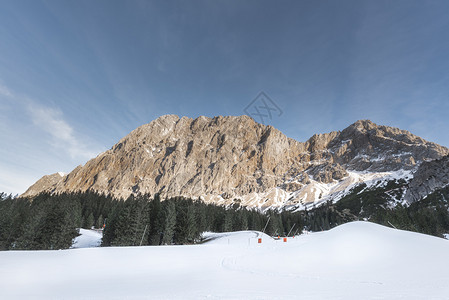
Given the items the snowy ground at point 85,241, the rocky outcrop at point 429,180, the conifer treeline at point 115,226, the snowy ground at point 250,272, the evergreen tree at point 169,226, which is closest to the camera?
the snowy ground at point 250,272

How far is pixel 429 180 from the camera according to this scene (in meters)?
133

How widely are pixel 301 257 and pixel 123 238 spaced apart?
36.6 m

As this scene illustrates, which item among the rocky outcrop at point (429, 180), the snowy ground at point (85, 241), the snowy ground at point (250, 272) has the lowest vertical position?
the snowy ground at point (85, 241)

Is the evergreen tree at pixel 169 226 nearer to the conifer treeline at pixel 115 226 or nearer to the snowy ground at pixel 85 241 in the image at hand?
the conifer treeline at pixel 115 226

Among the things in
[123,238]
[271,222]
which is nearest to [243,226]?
[271,222]

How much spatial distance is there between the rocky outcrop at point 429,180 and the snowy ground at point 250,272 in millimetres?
162115

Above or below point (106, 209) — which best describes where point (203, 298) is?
below

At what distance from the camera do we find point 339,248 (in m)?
14.3

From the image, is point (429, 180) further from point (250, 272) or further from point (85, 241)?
point (85, 241)

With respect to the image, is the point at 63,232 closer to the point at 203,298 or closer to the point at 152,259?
the point at 152,259

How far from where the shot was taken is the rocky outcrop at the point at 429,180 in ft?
414

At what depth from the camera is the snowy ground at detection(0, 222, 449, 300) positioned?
6738mm

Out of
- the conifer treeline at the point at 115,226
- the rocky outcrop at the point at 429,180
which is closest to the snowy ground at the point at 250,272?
the conifer treeline at the point at 115,226

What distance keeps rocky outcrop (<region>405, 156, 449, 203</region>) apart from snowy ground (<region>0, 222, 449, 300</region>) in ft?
532
